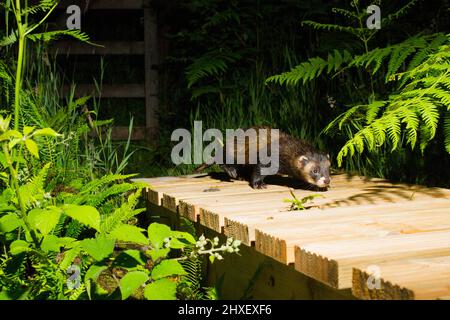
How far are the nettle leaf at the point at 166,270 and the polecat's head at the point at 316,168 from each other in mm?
2259

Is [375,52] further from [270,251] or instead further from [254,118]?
[270,251]

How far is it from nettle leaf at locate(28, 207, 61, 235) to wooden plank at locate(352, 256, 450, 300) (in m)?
1.13

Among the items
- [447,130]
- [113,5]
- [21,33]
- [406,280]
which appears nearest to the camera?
[406,280]

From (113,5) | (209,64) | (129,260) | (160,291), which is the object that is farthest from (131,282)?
(113,5)

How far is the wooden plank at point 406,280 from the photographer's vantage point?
207 centimetres

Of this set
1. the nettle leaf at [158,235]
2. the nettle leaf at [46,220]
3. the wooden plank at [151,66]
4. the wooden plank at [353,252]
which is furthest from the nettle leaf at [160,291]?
the wooden plank at [151,66]

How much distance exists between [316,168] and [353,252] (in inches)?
86.1

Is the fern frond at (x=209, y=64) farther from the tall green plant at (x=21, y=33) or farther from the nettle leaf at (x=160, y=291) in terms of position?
the nettle leaf at (x=160, y=291)

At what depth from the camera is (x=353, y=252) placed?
2568 mm

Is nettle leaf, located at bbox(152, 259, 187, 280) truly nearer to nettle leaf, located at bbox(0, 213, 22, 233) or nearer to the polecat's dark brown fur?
nettle leaf, located at bbox(0, 213, 22, 233)

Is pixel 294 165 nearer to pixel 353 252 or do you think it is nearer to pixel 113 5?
pixel 353 252

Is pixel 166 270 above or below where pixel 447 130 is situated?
below

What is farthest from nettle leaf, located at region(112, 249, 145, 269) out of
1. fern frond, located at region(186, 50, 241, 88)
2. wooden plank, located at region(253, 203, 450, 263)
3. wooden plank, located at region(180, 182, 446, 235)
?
fern frond, located at region(186, 50, 241, 88)

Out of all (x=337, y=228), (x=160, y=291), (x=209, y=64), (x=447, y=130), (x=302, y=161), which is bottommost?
(x=160, y=291)
